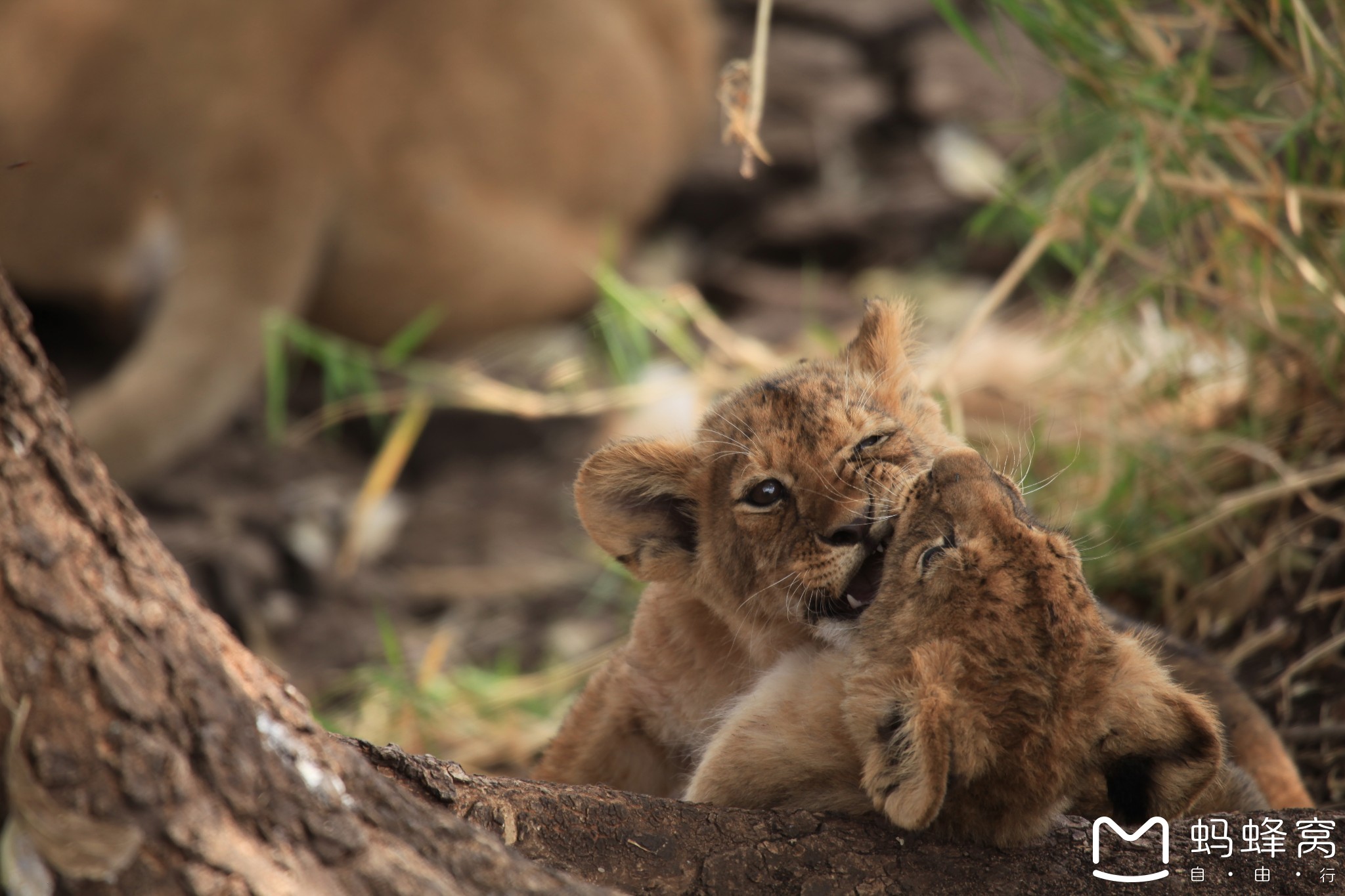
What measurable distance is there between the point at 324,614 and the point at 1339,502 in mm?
3934

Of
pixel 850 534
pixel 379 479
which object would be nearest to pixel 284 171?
pixel 379 479

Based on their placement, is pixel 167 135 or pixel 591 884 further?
pixel 167 135

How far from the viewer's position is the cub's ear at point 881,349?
8.81 ft

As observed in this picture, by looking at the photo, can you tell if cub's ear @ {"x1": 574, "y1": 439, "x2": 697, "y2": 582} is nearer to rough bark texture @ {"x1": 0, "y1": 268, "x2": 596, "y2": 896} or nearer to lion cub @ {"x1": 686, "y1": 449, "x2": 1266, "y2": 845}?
lion cub @ {"x1": 686, "y1": 449, "x2": 1266, "y2": 845}

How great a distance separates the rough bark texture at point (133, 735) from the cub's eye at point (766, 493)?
0.84m

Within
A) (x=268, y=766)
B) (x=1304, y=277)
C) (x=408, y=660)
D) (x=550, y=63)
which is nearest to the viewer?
(x=268, y=766)

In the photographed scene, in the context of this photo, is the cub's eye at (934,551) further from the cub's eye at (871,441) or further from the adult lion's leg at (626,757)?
the adult lion's leg at (626,757)

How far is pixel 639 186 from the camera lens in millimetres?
7098

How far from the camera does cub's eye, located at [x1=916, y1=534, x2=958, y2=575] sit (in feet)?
6.48

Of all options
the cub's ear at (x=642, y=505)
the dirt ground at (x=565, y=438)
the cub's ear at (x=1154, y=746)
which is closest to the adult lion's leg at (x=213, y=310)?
the dirt ground at (x=565, y=438)

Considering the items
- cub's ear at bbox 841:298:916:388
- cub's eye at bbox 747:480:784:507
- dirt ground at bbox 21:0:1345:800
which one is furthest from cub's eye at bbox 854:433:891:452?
dirt ground at bbox 21:0:1345:800

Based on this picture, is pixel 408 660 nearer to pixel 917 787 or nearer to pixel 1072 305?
pixel 1072 305

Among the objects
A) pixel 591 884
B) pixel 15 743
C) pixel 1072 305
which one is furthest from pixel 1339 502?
pixel 15 743

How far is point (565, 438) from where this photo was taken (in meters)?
6.54
